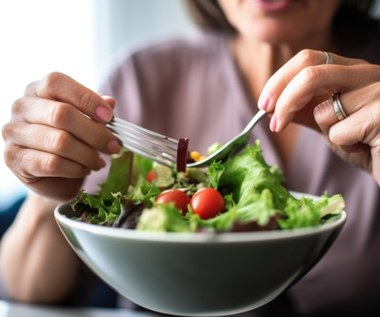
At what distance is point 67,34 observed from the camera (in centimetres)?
262

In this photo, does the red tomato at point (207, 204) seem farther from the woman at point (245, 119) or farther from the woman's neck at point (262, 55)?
the woman's neck at point (262, 55)

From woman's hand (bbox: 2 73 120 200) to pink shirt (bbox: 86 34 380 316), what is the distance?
444 millimetres

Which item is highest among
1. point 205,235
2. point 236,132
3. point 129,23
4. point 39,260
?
point 205,235

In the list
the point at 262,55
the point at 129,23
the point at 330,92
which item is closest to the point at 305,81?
the point at 330,92

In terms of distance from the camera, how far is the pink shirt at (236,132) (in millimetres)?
1274

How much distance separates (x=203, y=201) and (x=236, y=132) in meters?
0.79

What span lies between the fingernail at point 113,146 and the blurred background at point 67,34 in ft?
4.63

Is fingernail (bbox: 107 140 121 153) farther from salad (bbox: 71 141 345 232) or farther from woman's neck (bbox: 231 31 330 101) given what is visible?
woman's neck (bbox: 231 31 330 101)

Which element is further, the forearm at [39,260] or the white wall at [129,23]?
the white wall at [129,23]

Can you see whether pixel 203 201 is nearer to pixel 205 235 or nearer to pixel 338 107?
pixel 205 235

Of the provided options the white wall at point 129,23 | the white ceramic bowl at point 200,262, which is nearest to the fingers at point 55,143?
the white ceramic bowl at point 200,262

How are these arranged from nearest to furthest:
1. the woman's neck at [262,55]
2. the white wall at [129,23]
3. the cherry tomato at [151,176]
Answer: the cherry tomato at [151,176] → the woman's neck at [262,55] → the white wall at [129,23]

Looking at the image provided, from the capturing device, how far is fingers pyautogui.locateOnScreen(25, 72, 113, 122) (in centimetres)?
81

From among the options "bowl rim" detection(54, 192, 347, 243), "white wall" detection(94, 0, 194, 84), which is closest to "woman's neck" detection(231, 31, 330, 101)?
"bowl rim" detection(54, 192, 347, 243)
